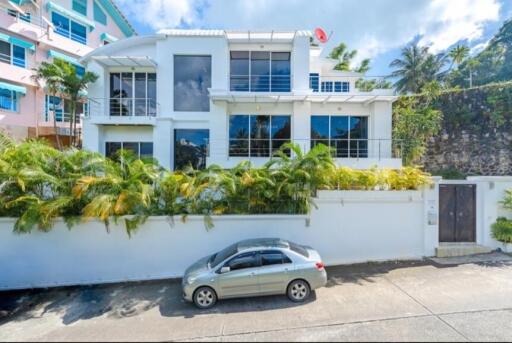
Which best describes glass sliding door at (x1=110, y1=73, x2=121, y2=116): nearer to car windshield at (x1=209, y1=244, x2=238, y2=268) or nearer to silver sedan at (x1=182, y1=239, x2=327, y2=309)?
car windshield at (x1=209, y1=244, x2=238, y2=268)

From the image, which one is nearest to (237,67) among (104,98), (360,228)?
(104,98)

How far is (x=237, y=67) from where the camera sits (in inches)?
549

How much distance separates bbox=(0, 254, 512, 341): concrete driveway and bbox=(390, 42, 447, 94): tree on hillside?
2975 cm

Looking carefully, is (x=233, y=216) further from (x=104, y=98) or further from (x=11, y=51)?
(x=11, y=51)

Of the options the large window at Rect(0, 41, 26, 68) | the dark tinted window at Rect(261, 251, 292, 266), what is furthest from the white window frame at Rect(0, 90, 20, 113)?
the dark tinted window at Rect(261, 251, 292, 266)

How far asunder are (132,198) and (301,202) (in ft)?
16.9

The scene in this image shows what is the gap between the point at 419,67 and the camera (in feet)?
100

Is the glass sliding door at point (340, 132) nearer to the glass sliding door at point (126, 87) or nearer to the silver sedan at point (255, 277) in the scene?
the silver sedan at point (255, 277)

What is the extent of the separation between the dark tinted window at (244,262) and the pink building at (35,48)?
19.7 metres

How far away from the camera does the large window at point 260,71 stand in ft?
45.3

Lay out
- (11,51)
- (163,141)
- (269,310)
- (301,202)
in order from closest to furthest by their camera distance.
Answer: (269,310)
(301,202)
(163,141)
(11,51)

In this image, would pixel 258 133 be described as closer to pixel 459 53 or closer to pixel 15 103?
pixel 15 103

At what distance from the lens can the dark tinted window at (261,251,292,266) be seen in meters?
5.97

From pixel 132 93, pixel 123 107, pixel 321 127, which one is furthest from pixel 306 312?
pixel 132 93
